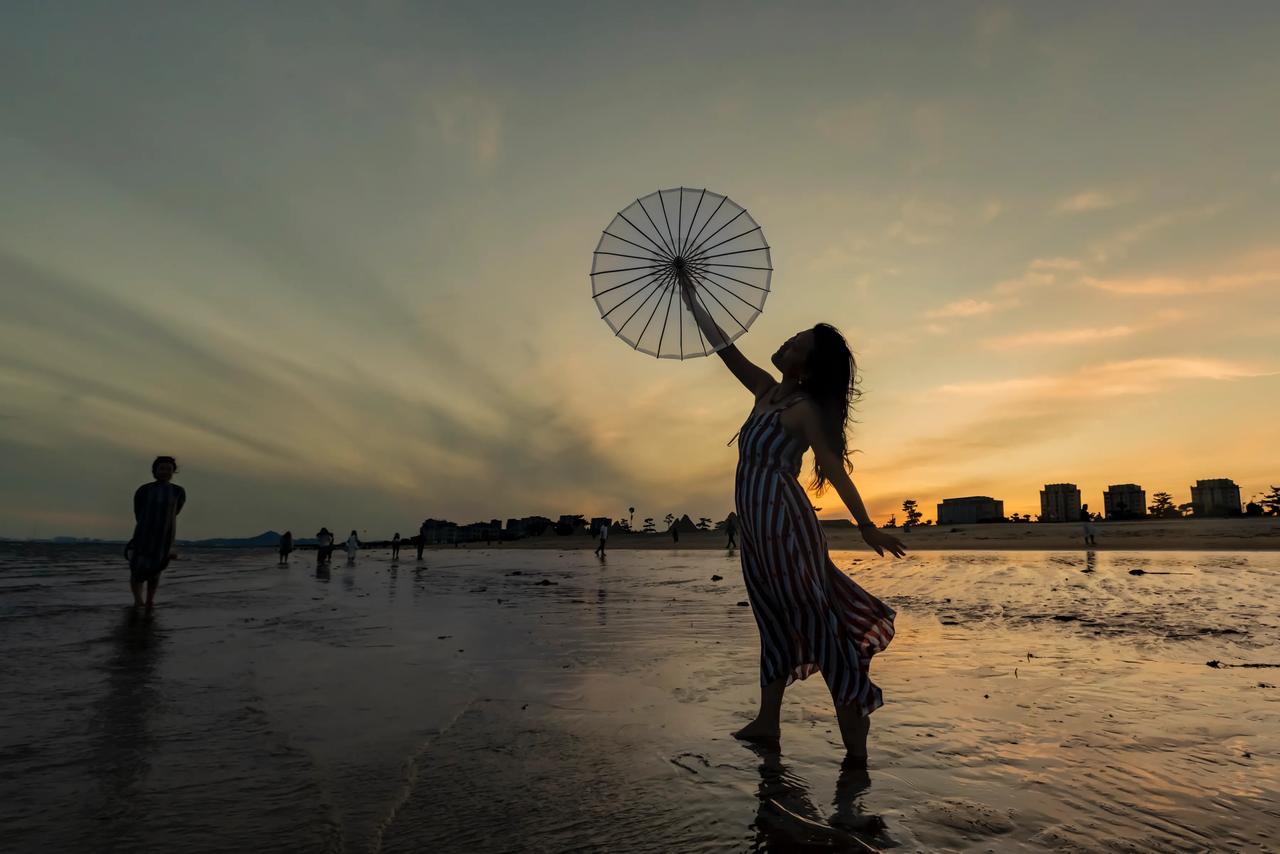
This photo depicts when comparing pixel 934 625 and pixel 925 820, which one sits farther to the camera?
pixel 934 625

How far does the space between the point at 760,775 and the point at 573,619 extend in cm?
699

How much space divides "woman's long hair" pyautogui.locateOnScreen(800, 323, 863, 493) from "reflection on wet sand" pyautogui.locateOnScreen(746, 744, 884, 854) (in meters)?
1.56

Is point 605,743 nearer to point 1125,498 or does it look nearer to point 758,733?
point 758,733

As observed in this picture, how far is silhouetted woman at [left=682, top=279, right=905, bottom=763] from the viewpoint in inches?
148

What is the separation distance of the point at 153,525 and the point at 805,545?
10.2 meters

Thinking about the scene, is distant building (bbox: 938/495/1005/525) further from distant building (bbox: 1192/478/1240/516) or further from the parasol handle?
the parasol handle

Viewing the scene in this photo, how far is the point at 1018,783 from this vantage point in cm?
321

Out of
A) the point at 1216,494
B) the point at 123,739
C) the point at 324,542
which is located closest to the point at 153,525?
the point at 123,739

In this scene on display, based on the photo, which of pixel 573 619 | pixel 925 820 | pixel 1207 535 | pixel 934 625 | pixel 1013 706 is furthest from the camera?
pixel 1207 535

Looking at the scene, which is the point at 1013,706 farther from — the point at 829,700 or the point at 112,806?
the point at 112,806

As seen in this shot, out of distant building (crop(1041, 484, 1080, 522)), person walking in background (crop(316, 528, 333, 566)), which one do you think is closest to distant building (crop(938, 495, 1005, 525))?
distant building (crop(1041, 484, 1080, 522))

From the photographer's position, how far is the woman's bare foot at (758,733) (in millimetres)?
3932

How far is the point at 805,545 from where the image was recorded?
3846 millimetres

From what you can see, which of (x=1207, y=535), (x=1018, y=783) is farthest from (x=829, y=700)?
(x=1207, y=535)
